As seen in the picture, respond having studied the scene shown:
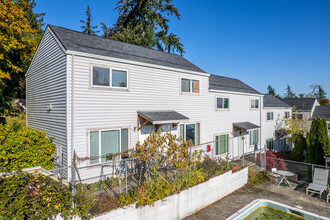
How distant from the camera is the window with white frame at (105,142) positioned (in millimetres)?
8188

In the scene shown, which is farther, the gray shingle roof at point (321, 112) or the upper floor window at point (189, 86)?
the gray shingle roof at point (321, 112)

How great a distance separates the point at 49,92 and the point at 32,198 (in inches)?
254

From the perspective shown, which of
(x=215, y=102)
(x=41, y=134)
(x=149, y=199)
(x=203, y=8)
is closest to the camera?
(x=149, y=199)

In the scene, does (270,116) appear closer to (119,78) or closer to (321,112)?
(321,112)

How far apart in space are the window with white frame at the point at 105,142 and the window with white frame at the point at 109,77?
218 cm

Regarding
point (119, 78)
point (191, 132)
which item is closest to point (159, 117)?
point (119, 78)

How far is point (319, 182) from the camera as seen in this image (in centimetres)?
993

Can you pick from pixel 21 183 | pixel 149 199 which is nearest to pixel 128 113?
pixel 149 199

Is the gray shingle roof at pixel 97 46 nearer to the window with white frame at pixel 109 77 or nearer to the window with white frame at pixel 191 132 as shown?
the window with white frame at pixel 109 77

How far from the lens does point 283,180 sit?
11109 millimetres

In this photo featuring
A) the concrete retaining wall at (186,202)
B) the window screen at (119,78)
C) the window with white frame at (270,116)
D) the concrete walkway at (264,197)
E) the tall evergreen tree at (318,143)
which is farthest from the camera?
the window with white frame at (270,116)

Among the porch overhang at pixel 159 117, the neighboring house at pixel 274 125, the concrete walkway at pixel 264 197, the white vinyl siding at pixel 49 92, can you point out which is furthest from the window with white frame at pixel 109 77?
the neighboring house at pixel 274 125

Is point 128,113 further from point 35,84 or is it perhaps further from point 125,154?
point 35,84

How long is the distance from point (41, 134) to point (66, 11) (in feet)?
52.3
